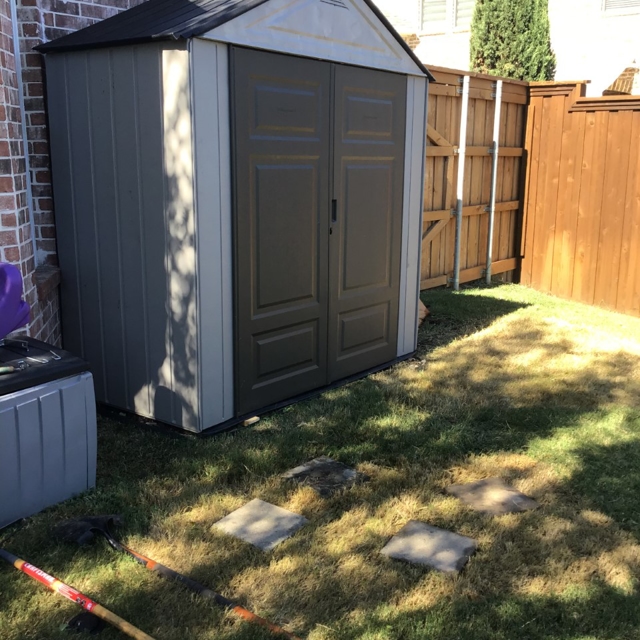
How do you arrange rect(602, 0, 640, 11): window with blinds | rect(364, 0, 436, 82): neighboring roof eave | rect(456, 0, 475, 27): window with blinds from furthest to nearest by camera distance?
rect(456, 0, 475, 27): window with blinds
rect(602, 0, 640, 11): window with blinds
rect(364, 0, 436, 82): neighboring roof eave

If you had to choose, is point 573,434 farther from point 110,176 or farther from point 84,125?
point 84,125

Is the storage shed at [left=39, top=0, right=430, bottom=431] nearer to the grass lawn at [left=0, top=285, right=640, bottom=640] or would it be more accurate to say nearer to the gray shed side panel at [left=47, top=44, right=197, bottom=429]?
the gray shed side panel at [left=47, top=44, right=197, bottom=429]

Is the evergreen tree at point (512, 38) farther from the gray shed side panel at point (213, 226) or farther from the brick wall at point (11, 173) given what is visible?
the brick wall at point (11, 173)

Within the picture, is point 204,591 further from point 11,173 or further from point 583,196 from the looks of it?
point 583,196

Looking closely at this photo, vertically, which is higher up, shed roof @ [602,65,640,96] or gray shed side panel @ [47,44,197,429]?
shed roof @ [602,65,640,96]

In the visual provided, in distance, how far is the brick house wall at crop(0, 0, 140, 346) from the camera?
386cm

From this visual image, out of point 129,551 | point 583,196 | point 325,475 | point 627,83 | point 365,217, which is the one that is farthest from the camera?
point 627,83

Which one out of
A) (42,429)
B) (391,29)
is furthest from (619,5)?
(42,429)

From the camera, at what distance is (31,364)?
10.5 ft

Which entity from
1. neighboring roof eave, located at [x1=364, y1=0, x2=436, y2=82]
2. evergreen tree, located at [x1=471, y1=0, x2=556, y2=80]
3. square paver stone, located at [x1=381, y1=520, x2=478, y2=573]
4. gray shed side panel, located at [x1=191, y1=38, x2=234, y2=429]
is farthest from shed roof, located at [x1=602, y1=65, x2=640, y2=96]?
square paver stone, located at [x1=381, y1=520, x2=478, y2=573]

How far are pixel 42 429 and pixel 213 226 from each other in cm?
142

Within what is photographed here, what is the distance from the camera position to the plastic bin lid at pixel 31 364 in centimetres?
306

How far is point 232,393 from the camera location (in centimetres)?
432

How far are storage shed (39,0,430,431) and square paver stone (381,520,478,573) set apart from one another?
147 centimetres
